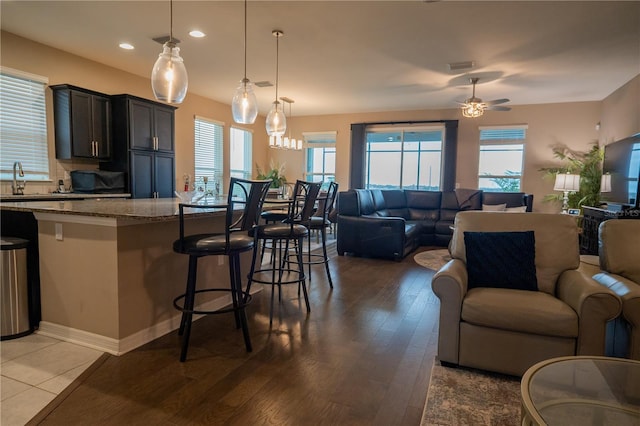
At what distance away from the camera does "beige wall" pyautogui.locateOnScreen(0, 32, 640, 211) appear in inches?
183

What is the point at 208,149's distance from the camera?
7.34 m

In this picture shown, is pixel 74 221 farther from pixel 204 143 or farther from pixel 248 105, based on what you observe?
pixel 204 143

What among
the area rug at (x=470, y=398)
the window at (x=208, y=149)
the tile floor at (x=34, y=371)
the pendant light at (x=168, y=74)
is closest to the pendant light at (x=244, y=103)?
the pendant light at (x=168, y=74)

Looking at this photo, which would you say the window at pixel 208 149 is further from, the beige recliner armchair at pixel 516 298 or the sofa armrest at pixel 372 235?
the beige recliner armchair at pixel 516 298

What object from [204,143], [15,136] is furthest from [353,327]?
[204,143]

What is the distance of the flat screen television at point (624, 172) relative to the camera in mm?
4254

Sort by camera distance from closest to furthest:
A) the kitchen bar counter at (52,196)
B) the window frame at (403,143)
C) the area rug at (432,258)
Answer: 1. the kitchen bar counter at (52,196)
2. the area rug at (432,258)
3. the window frame at (403,143)

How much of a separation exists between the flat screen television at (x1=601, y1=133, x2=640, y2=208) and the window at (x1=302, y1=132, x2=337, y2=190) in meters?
5.24

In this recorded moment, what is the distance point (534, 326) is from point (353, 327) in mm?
1238

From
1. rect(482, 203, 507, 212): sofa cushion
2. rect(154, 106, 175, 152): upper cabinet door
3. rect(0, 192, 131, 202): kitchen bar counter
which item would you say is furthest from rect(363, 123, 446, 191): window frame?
rect(0, 192, 131, 202): kitchen bar counter

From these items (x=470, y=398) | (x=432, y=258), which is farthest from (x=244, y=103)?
(x=432, y=258)

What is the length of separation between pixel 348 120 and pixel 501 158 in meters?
3.38

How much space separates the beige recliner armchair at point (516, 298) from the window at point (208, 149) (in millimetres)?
5560

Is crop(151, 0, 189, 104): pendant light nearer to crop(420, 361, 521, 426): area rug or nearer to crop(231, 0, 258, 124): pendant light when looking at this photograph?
crop(231, 0, 258, 124): pendant light
